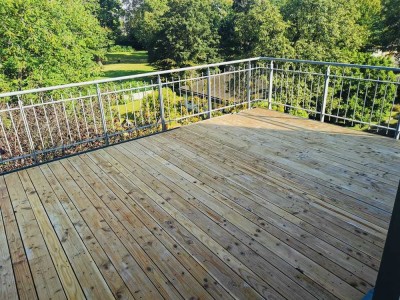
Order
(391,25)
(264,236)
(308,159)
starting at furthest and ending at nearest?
(391,25), (308,159), (264,236)

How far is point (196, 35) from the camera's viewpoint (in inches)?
1047

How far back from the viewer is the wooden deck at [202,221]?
2.16m

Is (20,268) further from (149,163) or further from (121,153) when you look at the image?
(121,153)

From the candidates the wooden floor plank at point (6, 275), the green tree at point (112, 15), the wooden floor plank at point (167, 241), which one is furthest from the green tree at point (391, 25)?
the green tree at point (112, 15)

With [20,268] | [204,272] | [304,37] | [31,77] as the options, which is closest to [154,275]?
[204,272]

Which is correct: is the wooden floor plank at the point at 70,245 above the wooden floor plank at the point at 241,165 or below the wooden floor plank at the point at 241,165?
above

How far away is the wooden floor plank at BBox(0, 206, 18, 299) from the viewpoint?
2.13m

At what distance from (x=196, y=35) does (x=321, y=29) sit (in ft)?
36.2

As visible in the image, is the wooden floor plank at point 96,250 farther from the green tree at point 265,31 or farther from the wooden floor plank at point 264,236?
the green tree at point 265,31

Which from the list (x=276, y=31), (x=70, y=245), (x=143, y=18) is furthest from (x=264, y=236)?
(x=143, y=18)

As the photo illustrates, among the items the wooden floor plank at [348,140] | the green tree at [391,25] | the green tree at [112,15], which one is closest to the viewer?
the wooden floor plank at [348,140]

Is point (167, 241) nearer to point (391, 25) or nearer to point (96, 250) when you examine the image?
point (96, 250)

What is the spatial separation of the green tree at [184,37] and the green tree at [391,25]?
15161 millimetres

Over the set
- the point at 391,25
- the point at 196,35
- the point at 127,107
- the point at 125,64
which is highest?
the point at 391,25
